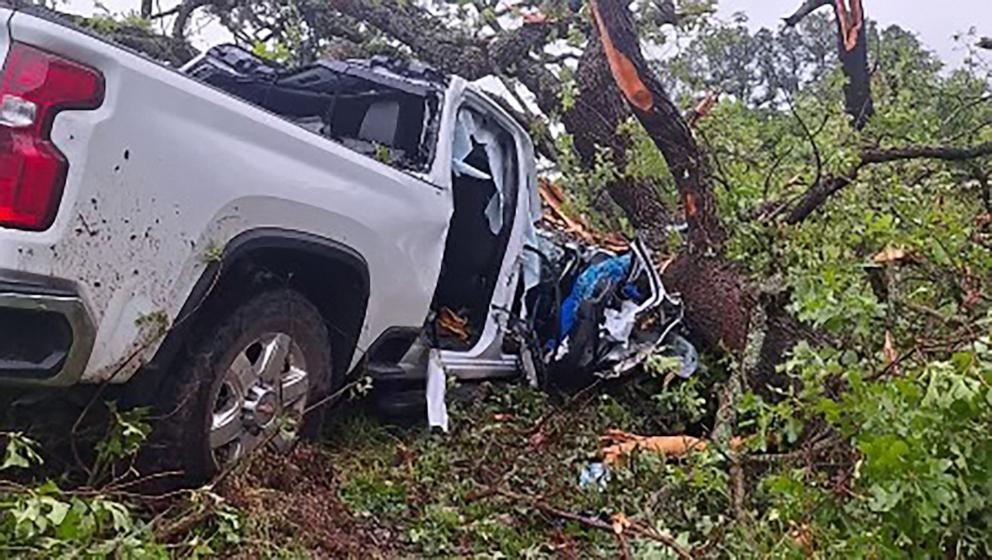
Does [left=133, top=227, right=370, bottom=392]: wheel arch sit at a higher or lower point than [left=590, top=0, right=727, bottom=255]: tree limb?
lower

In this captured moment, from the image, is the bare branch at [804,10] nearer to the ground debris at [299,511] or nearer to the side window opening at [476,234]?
the side window opening at [476,234]

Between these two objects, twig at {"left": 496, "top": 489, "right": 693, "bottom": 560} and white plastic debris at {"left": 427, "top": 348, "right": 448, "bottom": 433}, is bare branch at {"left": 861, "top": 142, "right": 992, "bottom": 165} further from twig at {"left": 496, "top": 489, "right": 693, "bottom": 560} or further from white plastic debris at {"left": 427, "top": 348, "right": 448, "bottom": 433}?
twig at {"left": 496, "top": 489, "right": 693, "bottom": 560}

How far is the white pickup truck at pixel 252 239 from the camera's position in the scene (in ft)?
8.51

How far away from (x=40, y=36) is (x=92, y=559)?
1358 mm

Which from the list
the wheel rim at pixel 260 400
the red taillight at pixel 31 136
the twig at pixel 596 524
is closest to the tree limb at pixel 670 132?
the twig at pixel 596 524

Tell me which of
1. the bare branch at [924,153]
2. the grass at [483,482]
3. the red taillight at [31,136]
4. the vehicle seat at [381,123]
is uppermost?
the bare branch at [924,153]

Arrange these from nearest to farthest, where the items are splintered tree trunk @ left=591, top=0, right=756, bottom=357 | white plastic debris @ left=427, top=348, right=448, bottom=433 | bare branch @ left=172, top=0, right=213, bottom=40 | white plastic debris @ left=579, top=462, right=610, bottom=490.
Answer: white plastic debris @ left=579, top=462, right=610, bottom=490, white plastic debris @ left=427, top=348, right=448, bottom=433, splintered tree trunk @ left=591, top=0, right=756, bottom=357, bare branch @ left=172, top=0, right=213, bottom=40

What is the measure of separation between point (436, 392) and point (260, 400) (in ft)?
3.49

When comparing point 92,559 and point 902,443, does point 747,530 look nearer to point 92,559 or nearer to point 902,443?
point 902,443

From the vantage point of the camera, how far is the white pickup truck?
2.59 m

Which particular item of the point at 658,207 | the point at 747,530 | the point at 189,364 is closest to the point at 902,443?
the point at 747,530

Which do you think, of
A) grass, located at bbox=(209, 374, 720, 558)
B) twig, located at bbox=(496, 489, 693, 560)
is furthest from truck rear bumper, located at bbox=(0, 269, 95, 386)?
twig, located at bbox=(496, 489, 693, 560)

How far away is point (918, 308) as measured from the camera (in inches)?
138

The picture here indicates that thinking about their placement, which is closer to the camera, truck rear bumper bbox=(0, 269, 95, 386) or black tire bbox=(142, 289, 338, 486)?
truck rear bumper bbox=(0, 269, 95, 386)
